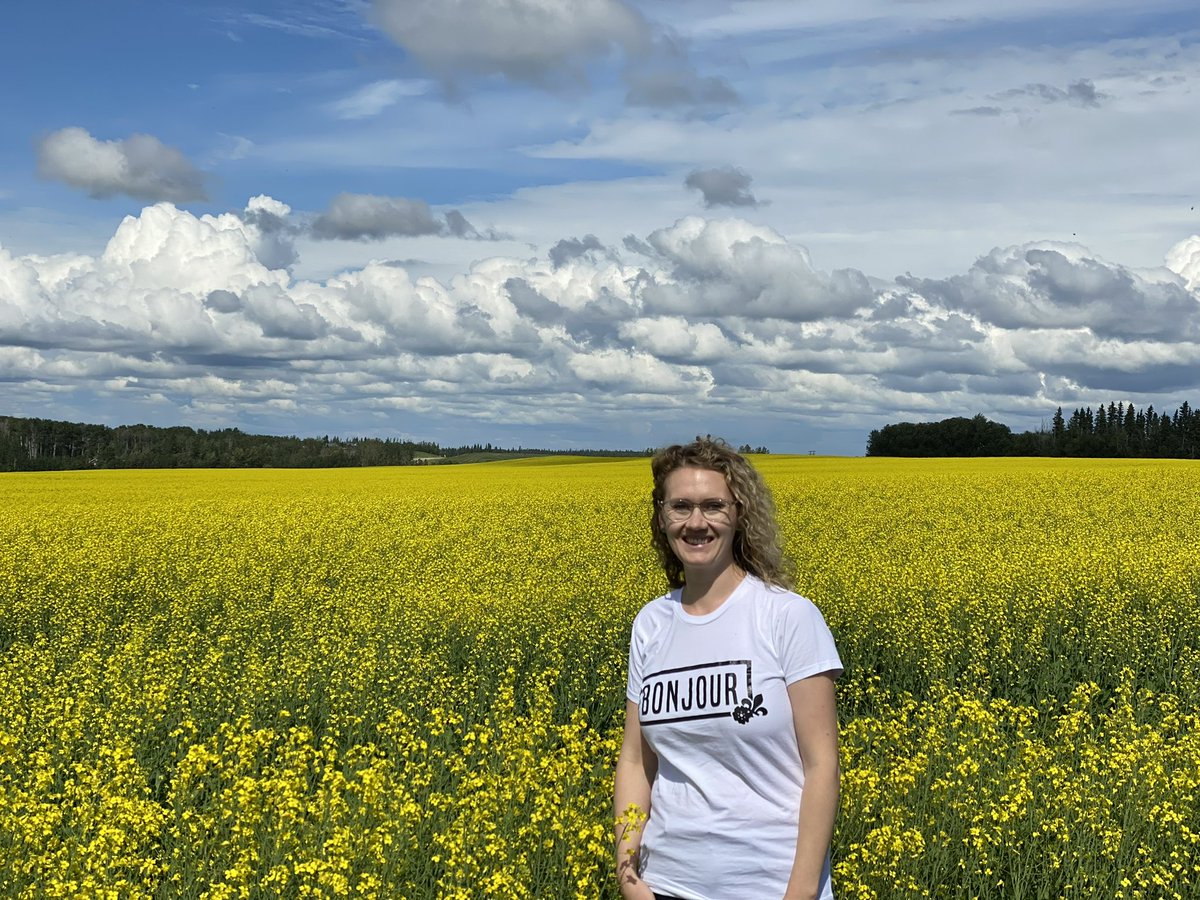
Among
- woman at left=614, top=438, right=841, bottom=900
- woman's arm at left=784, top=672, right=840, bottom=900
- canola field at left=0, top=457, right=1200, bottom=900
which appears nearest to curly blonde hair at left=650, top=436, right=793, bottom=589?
woman at left=614, top=438, right=841, bottom=900

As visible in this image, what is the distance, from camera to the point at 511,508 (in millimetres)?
24250

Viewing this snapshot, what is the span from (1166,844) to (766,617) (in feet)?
12.7

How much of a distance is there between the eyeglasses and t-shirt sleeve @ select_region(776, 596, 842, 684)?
36 centimetres

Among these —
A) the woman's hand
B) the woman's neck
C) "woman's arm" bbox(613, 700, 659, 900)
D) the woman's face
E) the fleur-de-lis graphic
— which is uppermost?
the woman's face

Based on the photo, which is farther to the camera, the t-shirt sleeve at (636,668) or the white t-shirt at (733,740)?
the t-shirt sleeve at (636,668)

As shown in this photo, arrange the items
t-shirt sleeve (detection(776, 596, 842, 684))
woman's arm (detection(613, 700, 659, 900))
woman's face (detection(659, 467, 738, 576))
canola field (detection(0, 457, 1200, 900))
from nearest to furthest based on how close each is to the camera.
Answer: t-shirt sleeve (detection(776, 596, 842, 684)) → woman's face (detection(659, 467, 738, 576)) → woman's arm (detection(613, 700, 659, 900)) → canola field (detection(0, 457, 1200, 900))

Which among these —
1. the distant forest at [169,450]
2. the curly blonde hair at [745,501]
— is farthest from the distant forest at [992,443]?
the curly blonde hair at [745,501]

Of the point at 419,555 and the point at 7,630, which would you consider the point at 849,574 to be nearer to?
Answer: the point at 419,555

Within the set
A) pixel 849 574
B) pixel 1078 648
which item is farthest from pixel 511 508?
pixel 1078 648

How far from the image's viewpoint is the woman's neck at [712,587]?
327 centimetres

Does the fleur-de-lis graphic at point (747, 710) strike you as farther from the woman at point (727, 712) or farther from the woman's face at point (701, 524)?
the woman's face at point (701, 524)

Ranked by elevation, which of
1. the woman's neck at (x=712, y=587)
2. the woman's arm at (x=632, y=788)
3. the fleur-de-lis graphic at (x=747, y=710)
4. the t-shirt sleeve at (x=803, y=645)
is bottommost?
the woman's arm at (x=632, y=788)

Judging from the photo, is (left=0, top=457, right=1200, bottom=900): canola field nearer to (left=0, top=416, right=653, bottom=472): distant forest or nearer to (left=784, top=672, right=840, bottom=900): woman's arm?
(left=784, top=672, right=840, bottom=900): woman's arm

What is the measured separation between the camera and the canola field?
4785 millimetres
